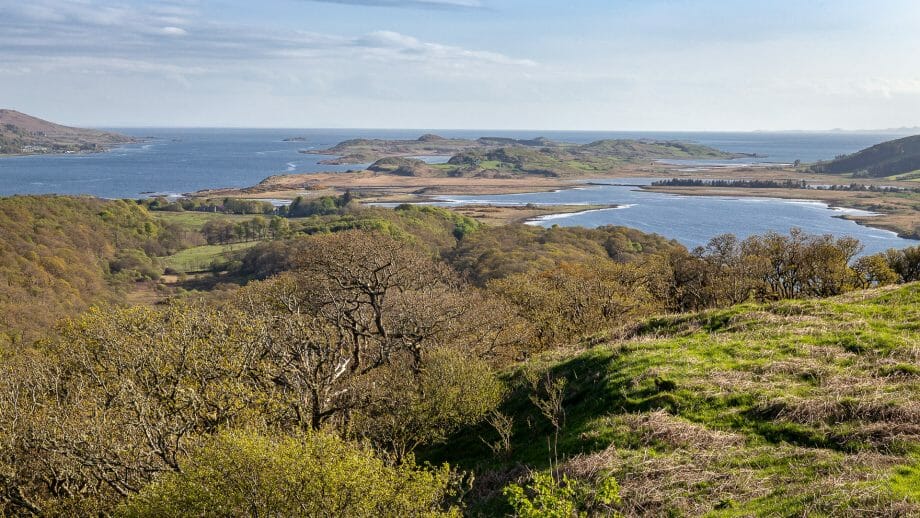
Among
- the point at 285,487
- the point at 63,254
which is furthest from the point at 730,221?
the point at 285,487

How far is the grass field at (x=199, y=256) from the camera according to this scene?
143875 millimetres

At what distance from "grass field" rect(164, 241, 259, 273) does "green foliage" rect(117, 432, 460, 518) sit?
13603 cm

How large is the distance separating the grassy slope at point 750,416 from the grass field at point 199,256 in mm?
130763

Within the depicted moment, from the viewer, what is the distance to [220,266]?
139625 millimetres

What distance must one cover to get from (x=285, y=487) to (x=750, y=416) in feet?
48.8

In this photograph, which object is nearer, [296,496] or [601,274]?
[296,496]

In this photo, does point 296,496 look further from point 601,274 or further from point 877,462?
point 601,274

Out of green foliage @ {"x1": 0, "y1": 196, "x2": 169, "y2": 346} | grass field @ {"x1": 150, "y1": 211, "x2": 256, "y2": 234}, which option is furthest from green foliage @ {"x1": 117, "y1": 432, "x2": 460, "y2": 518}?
grass field @ {"x1": 150, "y1": 211, "x2": 256, "y2": 234}

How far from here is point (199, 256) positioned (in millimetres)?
155000

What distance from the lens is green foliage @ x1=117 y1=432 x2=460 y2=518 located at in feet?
49.1

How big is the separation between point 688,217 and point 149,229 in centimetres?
14819

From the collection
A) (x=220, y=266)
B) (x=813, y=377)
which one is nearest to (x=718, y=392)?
(x=813, y=377)

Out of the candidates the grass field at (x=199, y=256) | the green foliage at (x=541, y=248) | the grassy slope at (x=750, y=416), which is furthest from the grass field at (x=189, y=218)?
the grassy slope at (x=750, y=416)

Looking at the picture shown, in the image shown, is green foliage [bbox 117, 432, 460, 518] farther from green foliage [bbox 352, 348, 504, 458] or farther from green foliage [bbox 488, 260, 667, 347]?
green foliage [bbox 488, 260, 667, 347]
